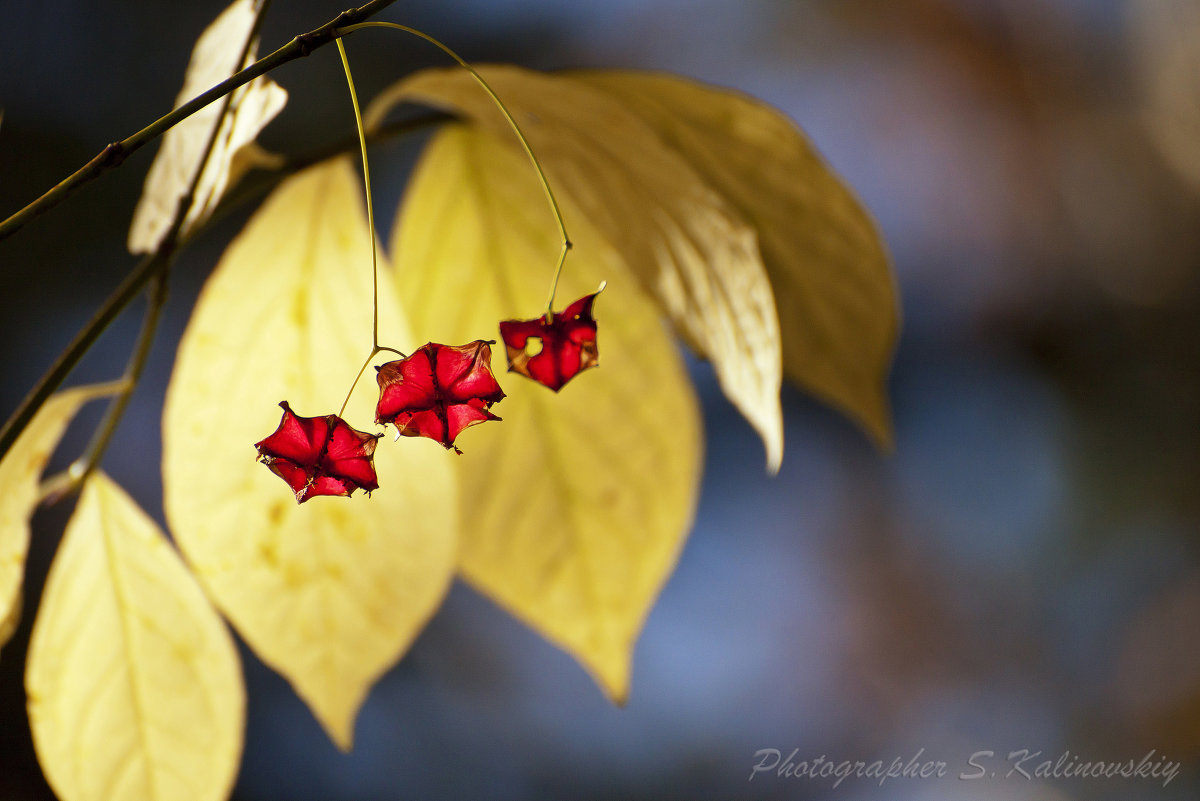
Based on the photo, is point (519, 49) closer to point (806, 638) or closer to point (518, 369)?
point (806, 638)

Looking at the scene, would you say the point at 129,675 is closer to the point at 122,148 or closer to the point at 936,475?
the point at 122,148

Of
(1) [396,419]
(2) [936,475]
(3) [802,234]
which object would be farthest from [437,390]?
(2) [936,475]

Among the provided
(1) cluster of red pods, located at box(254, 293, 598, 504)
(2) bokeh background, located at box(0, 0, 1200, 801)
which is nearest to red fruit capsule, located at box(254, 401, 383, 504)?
(1) cluster of red pods, located at box(254, 293, 598, 504)

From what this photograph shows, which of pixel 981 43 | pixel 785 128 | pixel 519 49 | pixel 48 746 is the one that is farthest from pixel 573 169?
pixel 981 43

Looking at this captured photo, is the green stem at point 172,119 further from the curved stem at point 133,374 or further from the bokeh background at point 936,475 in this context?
the bokeh background at point 936,475

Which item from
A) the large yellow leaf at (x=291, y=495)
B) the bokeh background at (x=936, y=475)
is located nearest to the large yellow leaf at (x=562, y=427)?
the large yellow leaf at (x=291, y=495)

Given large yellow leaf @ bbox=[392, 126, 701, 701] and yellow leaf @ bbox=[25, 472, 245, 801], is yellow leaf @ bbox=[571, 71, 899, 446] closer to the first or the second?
large yellow leaf @ bbox=[392, 126, 701, 701]
